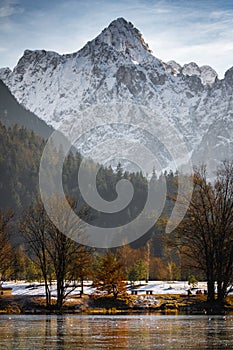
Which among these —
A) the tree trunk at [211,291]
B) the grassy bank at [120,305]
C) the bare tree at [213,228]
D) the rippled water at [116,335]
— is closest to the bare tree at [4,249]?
the grassy bank at [120,305]

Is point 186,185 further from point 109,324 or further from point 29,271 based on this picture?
point 29,271

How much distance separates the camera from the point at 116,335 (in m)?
37.5

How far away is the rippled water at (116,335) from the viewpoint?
32375mm

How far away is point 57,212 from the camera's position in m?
65.9

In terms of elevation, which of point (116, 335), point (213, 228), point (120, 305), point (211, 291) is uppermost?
point (213, 228)

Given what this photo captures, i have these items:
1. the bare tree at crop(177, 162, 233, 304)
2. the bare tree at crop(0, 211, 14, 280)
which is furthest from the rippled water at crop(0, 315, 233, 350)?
the bare tree at crop(0, 211, 14, 280)

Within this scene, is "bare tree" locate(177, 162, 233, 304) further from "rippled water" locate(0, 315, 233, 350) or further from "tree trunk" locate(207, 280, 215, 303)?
"rippled water" locate(0, 315, 233, 350)

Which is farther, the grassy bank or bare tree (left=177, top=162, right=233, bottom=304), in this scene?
bare tree (left=177, top=162, right=233, bottom=304)

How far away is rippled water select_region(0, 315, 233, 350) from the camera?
32.4 metres

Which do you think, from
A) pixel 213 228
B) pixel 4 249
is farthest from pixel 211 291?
pixel 4 249

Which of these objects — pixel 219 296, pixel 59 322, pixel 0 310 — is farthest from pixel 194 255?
pixel 59 322

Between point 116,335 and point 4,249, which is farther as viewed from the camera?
point 4,249

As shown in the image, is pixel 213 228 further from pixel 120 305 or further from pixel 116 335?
pixel 116 335

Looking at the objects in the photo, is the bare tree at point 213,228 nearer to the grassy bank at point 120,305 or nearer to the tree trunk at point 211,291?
the tree trunk at point 211,291
